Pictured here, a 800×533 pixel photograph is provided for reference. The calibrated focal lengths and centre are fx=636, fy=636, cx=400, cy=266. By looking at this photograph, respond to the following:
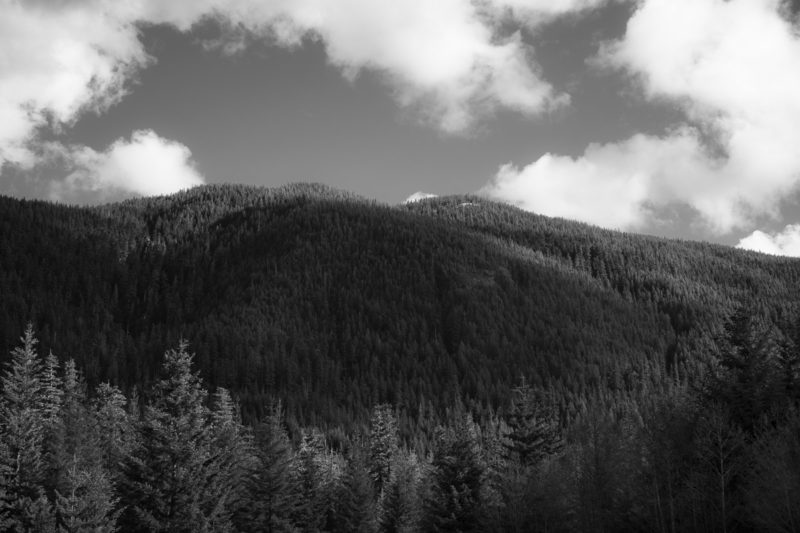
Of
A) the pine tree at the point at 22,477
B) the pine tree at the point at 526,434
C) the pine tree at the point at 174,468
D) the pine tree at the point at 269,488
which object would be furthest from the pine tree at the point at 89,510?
the pine tree at the point at 526,434

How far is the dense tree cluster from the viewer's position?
31609 mm

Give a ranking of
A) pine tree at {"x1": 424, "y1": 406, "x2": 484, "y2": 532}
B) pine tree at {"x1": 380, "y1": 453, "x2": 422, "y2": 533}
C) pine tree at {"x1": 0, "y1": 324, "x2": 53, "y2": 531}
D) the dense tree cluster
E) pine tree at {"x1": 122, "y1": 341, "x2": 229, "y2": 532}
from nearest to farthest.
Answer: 1. pine tree at {"x1": 122, "y1": 341, "x2": 229, "y2": 532}
2. the dense tree cluster
3. pine tree at {"x1": 0, "y1": 324, "x2": 53, "y2": 531}
4. pine tree at {"x1": 424, "y1": 406, "x2": 484, "y2": 532}
5. pine tree at {"x1": 380, "y1": 453, "x2": 422, "y2": 533}

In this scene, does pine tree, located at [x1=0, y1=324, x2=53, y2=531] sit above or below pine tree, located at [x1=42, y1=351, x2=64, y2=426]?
below

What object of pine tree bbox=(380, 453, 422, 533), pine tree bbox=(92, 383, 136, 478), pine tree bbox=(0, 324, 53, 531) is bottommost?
pine tree bbox=(380, 453, 422, 533)

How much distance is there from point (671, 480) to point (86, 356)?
19149 cm

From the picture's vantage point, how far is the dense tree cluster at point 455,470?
3161cm

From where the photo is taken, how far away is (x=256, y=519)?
4456 centimetres

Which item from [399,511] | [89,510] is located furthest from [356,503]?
[89,510]

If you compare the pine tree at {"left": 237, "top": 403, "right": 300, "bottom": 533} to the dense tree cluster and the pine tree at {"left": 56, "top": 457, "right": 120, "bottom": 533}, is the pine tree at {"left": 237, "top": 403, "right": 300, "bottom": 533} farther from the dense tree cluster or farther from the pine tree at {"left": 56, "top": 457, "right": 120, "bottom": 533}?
the pine tree at {"left": 56, "top": 457, "right": 120, "bottom": 533}

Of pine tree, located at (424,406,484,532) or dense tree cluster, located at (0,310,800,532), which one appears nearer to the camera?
dense tree cluster, located at (0,310,800,532)

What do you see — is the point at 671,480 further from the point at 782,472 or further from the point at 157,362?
the point at 157,362

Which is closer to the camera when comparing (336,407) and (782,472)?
(782,472)

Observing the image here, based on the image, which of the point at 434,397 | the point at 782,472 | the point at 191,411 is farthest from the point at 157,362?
the point at 782,472

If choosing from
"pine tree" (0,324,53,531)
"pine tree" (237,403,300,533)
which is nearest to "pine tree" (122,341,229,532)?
"pine tree" (0,324,53,531)
